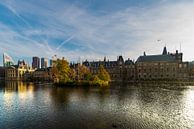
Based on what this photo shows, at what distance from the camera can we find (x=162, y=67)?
15662 centimetres

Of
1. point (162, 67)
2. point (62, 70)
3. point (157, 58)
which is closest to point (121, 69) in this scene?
point (157, 58)

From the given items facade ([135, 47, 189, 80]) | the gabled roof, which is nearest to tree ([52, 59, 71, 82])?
facade ([135, 47, 189, 80])

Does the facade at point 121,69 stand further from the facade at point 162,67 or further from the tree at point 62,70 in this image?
the tree at point 62,70

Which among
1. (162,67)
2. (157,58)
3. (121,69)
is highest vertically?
(157,58)

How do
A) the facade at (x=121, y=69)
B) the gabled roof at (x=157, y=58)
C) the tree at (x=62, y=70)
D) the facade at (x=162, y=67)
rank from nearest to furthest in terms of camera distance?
the tree at (x=62, y=70) < the facade at (x=162, y=67) < the gabled roof at (x=157, y=58) < the facade at (x=121, y=69)

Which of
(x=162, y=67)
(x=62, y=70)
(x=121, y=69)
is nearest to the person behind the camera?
(x=62, y=70)

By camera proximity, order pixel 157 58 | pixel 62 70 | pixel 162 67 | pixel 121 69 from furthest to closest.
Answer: pixel 121 69 → pixel 157 58 → pixel 162 67 → pixel 62 70

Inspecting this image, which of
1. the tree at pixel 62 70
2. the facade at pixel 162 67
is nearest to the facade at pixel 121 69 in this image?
the facade at pixel 162 67

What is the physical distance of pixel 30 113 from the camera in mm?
32000

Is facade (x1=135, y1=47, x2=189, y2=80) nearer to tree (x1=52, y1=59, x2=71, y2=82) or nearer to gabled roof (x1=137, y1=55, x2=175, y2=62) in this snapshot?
gabled roof (x1=137, y1=55, x2=175, y2=62)

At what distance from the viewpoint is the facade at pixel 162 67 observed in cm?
15271

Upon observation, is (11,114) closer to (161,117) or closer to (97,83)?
(161,117)

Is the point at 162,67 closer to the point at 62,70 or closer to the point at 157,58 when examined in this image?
the point at 157,58

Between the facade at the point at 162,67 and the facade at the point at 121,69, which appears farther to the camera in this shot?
the facade at the point at 121,69
